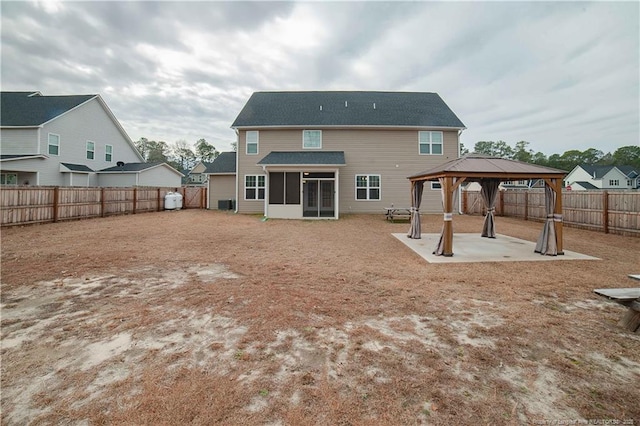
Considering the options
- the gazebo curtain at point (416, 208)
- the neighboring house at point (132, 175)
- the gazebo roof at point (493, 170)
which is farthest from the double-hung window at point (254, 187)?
the gazebo roof at point (493, 170)

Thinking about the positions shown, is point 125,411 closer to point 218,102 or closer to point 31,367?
point 31,367

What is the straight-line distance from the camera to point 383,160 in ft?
56.6

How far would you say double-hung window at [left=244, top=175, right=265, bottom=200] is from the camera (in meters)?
17.7

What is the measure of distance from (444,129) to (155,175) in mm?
23713

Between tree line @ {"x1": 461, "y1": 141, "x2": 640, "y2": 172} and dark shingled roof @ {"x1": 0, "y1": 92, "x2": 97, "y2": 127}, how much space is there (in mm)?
62939

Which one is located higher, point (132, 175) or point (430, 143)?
point (430, 143)

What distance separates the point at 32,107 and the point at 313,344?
28.6 m

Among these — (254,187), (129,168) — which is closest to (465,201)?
(254,187)

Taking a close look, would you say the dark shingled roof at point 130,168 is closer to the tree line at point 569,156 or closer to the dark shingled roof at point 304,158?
the dark shingled roof at point 304,158

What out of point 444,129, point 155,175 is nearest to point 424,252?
point 444,129

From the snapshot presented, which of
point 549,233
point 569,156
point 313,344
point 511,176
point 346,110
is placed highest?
point 569,156

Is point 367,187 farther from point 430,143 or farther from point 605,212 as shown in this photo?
point 605,212

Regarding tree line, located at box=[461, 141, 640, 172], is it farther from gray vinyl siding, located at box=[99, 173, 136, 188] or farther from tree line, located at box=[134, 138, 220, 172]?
tree line, located at box=[134, 138, 220, 172]

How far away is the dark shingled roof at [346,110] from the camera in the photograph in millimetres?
17328
